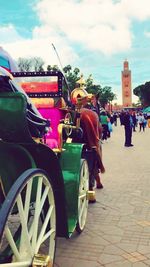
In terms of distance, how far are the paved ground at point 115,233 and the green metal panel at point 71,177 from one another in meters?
0.35

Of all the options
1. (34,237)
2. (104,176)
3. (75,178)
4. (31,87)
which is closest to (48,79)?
(31,87)

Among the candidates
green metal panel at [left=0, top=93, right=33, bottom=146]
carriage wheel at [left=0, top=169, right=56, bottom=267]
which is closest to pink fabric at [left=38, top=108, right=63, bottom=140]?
carriage wheel at [left=0, top=169, right=56, bottom=267]

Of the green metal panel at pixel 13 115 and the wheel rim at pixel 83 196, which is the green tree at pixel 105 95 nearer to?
the wheel rim at pixel 83 196

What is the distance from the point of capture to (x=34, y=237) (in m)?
→ 2.72

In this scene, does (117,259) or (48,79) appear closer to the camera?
(117,259)

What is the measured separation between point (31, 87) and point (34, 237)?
305cm

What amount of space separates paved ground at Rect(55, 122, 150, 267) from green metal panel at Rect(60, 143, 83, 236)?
0.35m

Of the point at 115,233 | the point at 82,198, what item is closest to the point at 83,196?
the point at 82,198

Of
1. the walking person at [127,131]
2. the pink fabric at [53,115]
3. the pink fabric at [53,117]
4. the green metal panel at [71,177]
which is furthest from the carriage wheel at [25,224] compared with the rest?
the walking person at [127,131]

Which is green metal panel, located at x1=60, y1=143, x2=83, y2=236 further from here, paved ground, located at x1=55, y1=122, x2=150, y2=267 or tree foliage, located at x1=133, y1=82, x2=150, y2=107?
tree foliage, located at x1=133, y1=82, x2=150, y2=107

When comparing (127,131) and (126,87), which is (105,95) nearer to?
(127,131)

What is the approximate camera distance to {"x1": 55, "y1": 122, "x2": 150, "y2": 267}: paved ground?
12.3 ft

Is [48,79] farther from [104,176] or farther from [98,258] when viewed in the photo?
[104,176]

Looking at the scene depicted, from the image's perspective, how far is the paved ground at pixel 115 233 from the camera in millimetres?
3736
